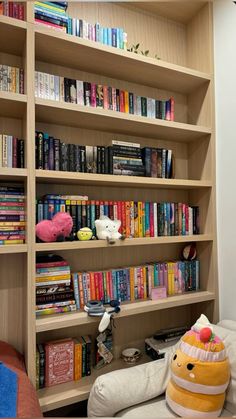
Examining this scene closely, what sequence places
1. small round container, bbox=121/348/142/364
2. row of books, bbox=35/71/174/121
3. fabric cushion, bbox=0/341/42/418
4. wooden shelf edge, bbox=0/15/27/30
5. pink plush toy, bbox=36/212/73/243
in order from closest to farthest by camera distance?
fabric cushion, bbox=0/341/42/418, wooden shelf edge, bbox=0/15/27/30, pink plush toy, bbox=36/212/73/243, row of books, bbox=35/71/174/121, small round container, bbox=121/348/142/364

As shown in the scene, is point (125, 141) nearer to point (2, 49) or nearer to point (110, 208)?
point (110, 208)

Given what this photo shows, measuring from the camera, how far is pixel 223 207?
1.82m

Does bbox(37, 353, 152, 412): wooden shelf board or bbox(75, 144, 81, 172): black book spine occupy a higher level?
bbox(75, 144, 81, 172): black book spine

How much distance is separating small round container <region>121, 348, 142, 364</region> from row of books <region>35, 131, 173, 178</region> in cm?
111

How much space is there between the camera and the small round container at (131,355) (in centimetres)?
169

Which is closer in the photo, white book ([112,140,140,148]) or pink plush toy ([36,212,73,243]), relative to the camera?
pink plush toy ([36,212,73,243])

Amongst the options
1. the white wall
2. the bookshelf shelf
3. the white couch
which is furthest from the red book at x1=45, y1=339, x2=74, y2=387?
the white wall

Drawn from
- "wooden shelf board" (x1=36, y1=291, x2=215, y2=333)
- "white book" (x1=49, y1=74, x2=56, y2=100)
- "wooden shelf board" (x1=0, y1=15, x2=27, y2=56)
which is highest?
"wooden shelf board" (x1=0, y1=15, x2=27, y2=56)

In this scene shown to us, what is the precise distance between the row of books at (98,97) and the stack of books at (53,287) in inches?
35.0

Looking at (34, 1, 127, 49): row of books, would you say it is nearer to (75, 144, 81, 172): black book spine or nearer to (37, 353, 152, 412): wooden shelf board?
A: (75, 144, 81, 172): black book spine

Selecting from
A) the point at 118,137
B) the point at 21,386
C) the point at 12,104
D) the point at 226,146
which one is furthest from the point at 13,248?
the point at 226,146

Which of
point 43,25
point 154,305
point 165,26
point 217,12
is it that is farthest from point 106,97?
point 154,305

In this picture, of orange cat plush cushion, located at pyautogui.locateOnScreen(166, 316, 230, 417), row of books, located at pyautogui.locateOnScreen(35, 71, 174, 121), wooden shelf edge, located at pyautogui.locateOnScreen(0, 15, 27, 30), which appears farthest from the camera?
row of books, located at pyautogui.locateOnScreen(35, 71, 174, 121)

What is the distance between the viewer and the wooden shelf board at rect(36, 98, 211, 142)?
146 centimetres
